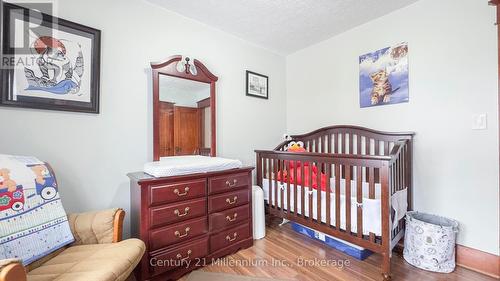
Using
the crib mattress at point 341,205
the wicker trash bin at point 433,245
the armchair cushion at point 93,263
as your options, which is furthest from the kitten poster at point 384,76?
the armchair cushion at point 93,263

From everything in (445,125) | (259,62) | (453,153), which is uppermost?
(259,62)

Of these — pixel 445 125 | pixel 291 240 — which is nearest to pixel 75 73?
pixel 291 240

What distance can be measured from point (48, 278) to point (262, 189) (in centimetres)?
170

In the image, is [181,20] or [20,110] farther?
[181,20]

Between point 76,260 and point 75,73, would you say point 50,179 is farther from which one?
point 75,73

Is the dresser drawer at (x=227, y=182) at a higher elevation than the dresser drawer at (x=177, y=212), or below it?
higher

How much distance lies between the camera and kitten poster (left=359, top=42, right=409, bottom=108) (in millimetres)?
1949

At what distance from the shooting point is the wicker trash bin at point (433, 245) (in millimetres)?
1541

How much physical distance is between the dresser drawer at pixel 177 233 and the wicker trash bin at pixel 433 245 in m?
1.61

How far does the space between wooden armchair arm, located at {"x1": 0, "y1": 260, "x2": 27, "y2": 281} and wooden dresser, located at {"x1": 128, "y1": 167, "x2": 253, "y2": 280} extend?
0.66m

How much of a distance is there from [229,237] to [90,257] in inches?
38.9

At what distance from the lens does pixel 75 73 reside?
1514 millimetres

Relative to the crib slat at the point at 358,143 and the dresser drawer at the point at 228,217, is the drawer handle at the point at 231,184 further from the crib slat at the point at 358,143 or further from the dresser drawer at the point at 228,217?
the crib slat at the point at 358,143

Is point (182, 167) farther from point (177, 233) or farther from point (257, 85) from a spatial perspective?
point (257, 85)
